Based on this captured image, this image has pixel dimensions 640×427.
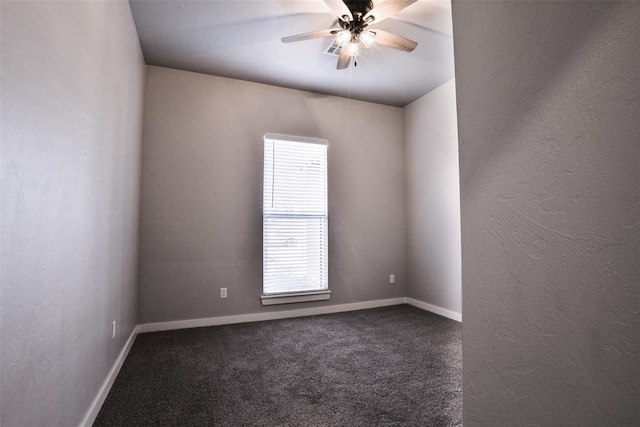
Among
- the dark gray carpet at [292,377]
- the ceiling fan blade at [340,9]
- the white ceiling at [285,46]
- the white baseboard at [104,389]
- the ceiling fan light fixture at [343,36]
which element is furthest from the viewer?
the white ceiling at [285,46]

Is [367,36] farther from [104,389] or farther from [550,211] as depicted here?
[104,389]

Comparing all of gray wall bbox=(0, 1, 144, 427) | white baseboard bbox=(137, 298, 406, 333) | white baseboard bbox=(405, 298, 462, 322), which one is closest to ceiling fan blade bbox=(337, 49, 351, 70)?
gray wall bbox=(0, 1, 144, 427)

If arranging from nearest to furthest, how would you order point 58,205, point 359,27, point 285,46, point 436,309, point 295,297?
point 58,205 → point 359,27 → point 285,46 → point 295,297 → point 436,309

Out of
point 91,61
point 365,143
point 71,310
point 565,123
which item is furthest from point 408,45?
point 71,310

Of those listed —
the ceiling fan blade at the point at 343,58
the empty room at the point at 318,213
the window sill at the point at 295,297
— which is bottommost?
the window sill at the point at 295,297

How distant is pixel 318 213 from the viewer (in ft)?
13.4

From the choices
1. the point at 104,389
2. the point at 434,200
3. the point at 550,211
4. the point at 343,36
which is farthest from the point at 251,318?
the point at 550,211

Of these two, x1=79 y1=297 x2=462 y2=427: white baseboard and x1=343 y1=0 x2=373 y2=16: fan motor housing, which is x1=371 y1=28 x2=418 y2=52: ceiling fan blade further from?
x1=79 y1=297 x2=462 y2=427: white baseboard

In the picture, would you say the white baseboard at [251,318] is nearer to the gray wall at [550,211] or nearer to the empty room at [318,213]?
the empty room at [318,213]

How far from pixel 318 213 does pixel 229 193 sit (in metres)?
1.09

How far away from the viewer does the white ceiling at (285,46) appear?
262 centimetres

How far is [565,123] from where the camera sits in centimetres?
63

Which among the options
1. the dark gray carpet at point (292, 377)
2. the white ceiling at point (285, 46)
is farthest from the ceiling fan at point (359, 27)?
the dark gray carpet at point (292, 377)

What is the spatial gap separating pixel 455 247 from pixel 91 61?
11.8ft
